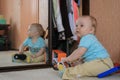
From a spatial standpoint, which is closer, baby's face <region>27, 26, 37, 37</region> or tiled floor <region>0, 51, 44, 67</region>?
tiled floor <region>0, 51, 44, 67</region>

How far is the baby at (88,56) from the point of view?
6.05 feet

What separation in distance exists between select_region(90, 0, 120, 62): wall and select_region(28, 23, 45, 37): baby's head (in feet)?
2.23

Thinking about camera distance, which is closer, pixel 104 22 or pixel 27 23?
pixel 27 23

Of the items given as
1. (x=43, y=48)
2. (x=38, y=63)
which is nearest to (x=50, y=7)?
(x=43, y=48)

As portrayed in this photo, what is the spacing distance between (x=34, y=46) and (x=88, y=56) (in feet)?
2.29

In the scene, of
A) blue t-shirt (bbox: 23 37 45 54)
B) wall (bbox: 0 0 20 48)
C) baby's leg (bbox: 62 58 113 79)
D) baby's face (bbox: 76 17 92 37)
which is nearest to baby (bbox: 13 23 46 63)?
blue t-shirt (bbox: 23 37 45 54)

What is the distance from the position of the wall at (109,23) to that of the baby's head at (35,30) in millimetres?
679

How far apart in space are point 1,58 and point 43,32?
0.51 metres

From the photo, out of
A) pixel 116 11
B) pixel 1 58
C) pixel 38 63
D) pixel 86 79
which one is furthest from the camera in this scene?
pixel 116 11

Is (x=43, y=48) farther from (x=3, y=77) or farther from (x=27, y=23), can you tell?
(x=3, y=77)

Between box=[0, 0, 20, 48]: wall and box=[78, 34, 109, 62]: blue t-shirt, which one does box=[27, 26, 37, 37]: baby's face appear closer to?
box=[0, 0, 20, 48]: wall

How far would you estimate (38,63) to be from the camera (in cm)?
240

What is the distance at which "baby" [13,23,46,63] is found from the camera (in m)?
2.33

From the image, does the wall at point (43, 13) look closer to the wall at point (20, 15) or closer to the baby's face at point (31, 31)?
the wall at point (20, 15)
